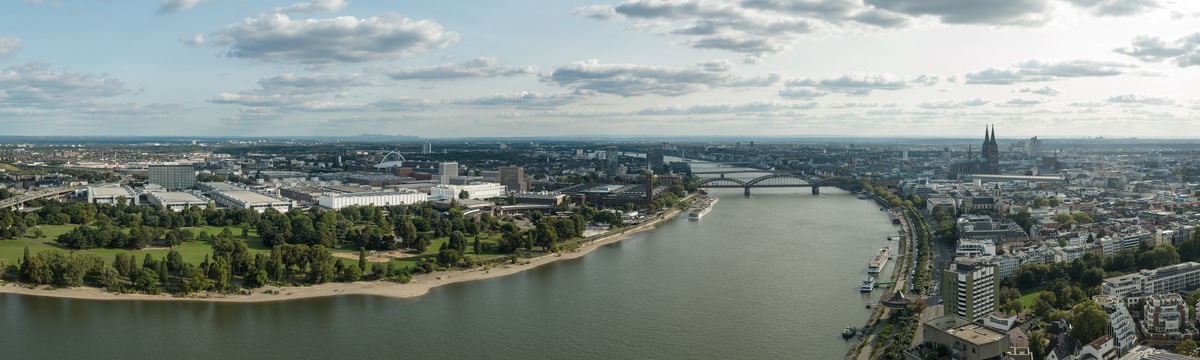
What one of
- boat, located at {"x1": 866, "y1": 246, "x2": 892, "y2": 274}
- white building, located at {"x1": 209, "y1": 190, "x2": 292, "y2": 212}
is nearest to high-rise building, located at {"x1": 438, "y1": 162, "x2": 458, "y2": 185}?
white building, located at {"x1": 209, "y1": 190, "x2": 292, "y2": 212}

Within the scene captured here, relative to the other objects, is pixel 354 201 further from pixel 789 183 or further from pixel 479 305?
pixel 789 183

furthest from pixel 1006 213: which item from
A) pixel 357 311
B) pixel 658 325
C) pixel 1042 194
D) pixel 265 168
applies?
pixel 265 168

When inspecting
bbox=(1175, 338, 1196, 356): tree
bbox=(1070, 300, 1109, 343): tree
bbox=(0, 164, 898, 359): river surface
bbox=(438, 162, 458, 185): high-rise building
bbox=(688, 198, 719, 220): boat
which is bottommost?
bbox=(0, 164, 898, 359): river surface

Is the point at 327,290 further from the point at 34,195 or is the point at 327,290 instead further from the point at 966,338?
the point at 34,195

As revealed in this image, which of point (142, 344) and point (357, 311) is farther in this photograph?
point (357, 311)

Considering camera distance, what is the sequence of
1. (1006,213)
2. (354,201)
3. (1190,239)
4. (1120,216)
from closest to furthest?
(1190,239) < (1120,216) < (1006,213) < (354,201)

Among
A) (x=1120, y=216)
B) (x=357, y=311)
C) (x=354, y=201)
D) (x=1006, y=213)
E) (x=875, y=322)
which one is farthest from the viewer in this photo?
(x=354, y=201)

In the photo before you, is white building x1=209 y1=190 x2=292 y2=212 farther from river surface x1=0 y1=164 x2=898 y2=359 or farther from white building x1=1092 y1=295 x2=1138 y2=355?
white building x1=1092 y1=295 x2=1138 y2=355
